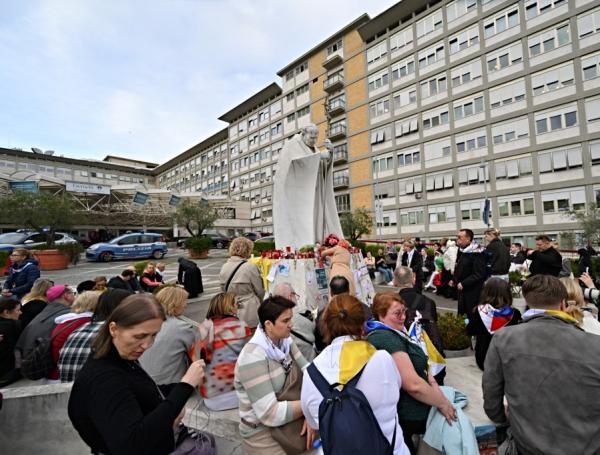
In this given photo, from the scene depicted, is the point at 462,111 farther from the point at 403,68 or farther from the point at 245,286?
the point at 245,286

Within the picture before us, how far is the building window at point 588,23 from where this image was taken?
2272 centimetres

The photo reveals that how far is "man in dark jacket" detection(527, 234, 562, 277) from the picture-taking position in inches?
234

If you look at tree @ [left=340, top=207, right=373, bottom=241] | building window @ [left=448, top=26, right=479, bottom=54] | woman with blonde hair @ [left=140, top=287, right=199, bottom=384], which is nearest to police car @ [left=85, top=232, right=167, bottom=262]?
tree @ [left=340, top=207, right=373, bottom=241]

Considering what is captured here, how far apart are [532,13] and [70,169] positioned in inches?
2382

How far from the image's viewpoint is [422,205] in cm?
3175

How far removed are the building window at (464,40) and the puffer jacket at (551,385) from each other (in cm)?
3424

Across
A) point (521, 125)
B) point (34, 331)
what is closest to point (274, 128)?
point (521, 125)

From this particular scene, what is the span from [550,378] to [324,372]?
1341mm

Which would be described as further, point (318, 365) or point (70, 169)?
point (70, 169)

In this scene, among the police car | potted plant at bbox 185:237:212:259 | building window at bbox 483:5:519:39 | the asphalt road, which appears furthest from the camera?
building window at bbox 483:5:519:39

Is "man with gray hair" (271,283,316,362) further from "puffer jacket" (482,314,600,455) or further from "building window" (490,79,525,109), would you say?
Answer: "building window" (490,79,525,109)

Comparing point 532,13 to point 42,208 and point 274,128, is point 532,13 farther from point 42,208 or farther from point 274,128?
point 42,208

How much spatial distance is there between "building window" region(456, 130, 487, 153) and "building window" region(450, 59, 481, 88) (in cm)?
A: 477

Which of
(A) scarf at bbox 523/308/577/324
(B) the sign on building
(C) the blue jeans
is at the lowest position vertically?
(C) the blue jeans
